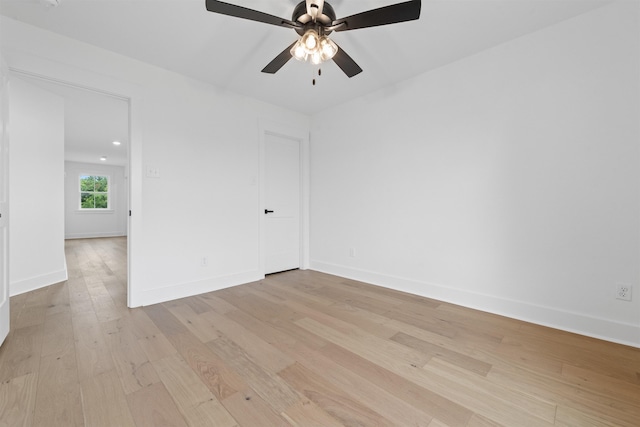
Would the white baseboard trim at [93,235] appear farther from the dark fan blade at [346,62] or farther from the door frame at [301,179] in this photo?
the dark fan blade at [346,62]

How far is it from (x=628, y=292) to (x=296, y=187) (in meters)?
3.63

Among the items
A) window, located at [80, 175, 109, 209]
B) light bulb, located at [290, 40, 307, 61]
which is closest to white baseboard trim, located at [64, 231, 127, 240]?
window, located at [80, 175, 109, 209]

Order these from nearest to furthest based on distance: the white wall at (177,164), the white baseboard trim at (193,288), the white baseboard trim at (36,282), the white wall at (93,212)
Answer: the white wall at (177,164)
the white baseboard trim at (193,288)
the white baseboard trim at (36,282)
the white wall at (93,212)

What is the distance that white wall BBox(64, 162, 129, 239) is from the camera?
831 centimetres

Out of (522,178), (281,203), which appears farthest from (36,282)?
(522,178)

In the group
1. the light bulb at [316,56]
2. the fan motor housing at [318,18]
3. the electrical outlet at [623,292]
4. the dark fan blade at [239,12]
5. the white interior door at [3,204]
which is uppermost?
the fan motor housing at [318,18]

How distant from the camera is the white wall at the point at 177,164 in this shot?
232cm

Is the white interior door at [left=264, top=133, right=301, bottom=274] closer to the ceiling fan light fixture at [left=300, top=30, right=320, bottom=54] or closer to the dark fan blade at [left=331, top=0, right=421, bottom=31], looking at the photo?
the ceiling fan light fixture at [left=300, top=30, right=320, bottom=54]

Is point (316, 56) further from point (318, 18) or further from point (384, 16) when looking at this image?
point (384, 16)

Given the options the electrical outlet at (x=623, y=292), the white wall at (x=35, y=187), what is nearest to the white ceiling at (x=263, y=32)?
the white wall at (x=35, y=187)

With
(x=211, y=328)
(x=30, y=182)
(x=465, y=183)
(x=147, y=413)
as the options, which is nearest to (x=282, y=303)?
(x=211, y=328)

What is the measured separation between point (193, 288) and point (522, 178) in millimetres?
3506

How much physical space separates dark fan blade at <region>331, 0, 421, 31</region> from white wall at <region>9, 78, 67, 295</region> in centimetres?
396

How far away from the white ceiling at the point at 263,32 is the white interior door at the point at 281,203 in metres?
1.13
